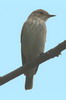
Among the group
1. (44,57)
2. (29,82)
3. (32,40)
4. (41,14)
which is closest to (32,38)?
(32,40)

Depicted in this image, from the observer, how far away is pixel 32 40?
6.77m

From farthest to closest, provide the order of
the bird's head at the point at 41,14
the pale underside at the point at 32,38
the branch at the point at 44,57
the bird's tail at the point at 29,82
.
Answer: the bird's head at the point at 41,14 → the bird's tail at the point at 29,82 → the pale underside at the point at 32,38 → the branch at the point at 44,57

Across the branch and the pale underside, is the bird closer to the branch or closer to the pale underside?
the pale underside

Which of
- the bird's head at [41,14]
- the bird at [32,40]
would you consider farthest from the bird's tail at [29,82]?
the bird's head at [41,14]

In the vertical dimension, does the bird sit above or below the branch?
above

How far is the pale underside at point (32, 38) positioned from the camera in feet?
22.2

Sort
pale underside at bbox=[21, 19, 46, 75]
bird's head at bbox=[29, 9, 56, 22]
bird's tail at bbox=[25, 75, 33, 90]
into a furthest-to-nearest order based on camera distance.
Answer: bird's head at bbox=[29, 9, 56, 22], bird's tail at bbox=[25, 75, 33, 90], pale underside at bbox=[21, 19, 46, 75]

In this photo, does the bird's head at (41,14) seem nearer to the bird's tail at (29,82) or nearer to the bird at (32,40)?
the bird at (32,40)

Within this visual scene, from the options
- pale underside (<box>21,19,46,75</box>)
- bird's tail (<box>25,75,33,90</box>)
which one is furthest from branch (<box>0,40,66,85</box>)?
bird's tail (<box>25,75,33,90</box>)

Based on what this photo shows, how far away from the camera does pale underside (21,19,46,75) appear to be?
677cm

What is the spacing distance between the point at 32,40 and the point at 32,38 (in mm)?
45

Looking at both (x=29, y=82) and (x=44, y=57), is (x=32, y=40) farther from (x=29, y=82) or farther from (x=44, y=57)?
(x=44, y=57)

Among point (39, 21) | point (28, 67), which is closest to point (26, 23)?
point (39, 21)

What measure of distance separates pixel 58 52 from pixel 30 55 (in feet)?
8.76
